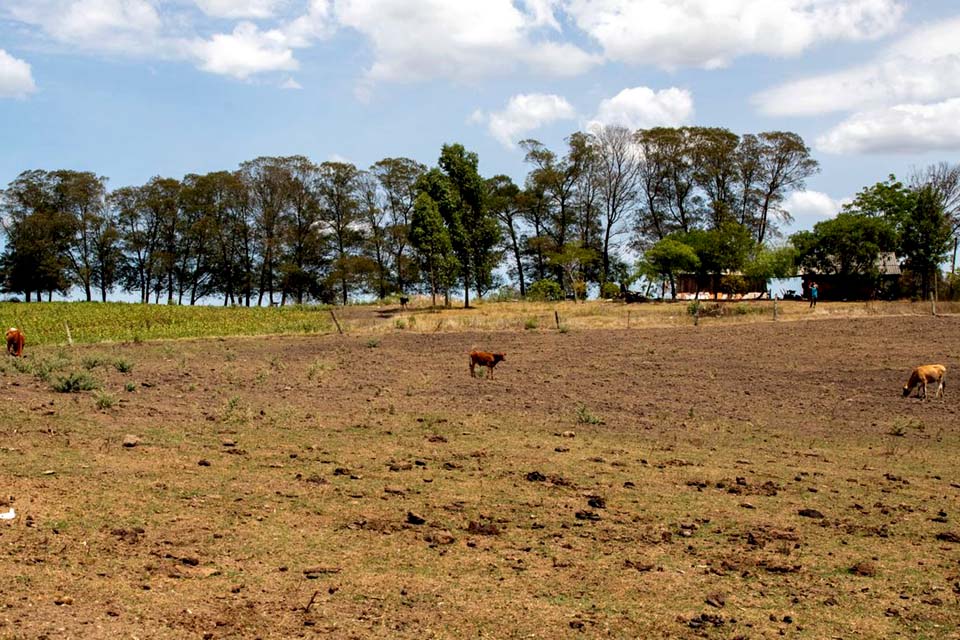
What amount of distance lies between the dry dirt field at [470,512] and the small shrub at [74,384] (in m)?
0.55

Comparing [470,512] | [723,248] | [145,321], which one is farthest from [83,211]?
[470,512]

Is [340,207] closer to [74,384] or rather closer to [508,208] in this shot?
[508,208]

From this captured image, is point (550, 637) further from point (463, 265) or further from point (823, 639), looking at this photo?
point (463, 265)

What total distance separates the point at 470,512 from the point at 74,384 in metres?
10.5

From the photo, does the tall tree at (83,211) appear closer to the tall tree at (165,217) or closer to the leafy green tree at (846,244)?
the tall tree at (165,217)

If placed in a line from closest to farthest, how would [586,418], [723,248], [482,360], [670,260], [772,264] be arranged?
[586,418], [482,360], [772,264], [670,260], [723,248]

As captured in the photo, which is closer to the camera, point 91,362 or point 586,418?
point 586,418

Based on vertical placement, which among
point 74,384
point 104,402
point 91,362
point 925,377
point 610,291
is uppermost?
point 610,291

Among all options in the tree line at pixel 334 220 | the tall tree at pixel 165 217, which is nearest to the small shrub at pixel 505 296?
the tree line at pixel 334 220

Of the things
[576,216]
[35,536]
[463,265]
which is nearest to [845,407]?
[35,536]

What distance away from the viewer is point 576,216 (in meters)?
80.8

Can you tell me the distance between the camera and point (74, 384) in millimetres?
16781

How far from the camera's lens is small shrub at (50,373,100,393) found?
16.5m

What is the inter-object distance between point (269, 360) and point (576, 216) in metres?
56.8
